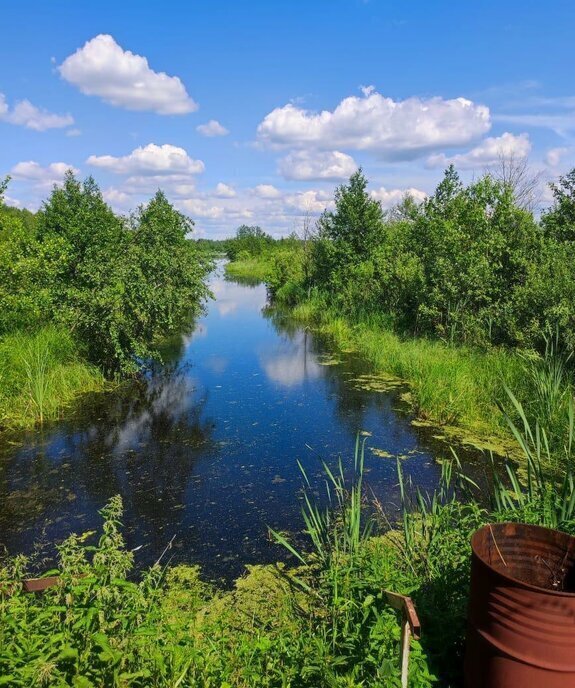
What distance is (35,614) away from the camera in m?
2.44

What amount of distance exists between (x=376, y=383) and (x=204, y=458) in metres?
4.25

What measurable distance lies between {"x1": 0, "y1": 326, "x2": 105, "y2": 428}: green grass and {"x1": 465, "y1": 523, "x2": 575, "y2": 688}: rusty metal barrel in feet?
21.6

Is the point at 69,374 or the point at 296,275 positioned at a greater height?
the point at 296,275

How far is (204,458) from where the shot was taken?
618 centimetres

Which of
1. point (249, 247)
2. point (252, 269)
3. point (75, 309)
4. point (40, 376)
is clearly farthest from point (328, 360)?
point (249, 247)

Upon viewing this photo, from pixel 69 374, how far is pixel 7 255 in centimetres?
226

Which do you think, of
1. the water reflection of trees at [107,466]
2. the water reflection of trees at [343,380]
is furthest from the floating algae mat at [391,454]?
the water reflection of trees at [107,466]

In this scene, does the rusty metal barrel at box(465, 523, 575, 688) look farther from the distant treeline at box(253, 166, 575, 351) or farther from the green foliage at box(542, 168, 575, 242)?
the green foliage at box(542, 168, 575, 242)

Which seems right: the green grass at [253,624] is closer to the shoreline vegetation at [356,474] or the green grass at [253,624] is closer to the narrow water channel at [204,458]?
the shoreline vegetation at [356,474]

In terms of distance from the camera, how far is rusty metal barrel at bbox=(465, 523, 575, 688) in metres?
1.86

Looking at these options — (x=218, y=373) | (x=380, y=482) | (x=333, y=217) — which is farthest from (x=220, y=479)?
(x=333, y=217)

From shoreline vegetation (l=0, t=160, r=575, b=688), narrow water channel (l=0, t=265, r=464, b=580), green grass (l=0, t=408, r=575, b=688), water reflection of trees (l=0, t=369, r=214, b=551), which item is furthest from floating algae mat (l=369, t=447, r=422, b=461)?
green grass (l=0, t=408, r=575, b=688)

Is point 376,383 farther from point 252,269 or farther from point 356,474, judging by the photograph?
point 252,269

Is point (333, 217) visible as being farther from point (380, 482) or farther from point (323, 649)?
point (323, 649)
